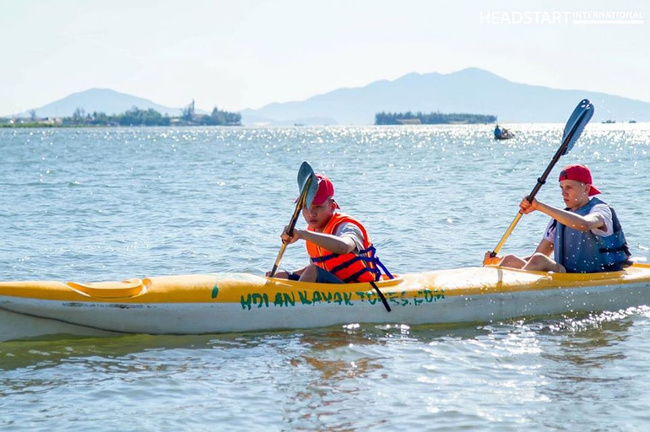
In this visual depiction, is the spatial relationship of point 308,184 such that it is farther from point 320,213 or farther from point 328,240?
point 328,240

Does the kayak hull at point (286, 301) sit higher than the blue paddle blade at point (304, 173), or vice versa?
the blue paddle blade at point (304, 173)

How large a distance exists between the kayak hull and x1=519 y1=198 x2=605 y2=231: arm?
583 mm

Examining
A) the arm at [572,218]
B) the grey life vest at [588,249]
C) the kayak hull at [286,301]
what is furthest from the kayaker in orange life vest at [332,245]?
the grey life vest at [588,249]

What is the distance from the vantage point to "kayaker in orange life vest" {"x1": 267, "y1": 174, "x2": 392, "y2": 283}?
23.4ft

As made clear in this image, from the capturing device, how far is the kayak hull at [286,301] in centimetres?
701

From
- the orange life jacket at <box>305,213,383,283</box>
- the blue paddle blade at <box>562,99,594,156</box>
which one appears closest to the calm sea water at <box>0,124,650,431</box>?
the orange life jacket at <box>305,213,383,283</box>

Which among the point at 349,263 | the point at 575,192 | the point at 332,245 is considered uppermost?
the point at 575,192

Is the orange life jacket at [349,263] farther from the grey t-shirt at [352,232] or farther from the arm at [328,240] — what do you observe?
the arm at [328,240]

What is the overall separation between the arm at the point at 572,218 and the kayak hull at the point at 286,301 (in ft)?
1.91

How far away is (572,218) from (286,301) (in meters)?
2.42

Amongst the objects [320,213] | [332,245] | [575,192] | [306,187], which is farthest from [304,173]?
[575,192]

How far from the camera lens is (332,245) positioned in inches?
277

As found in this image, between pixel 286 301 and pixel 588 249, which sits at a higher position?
pixel 588 249

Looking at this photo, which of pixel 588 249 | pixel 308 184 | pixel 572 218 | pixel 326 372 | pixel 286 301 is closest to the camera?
pixel 326 372
